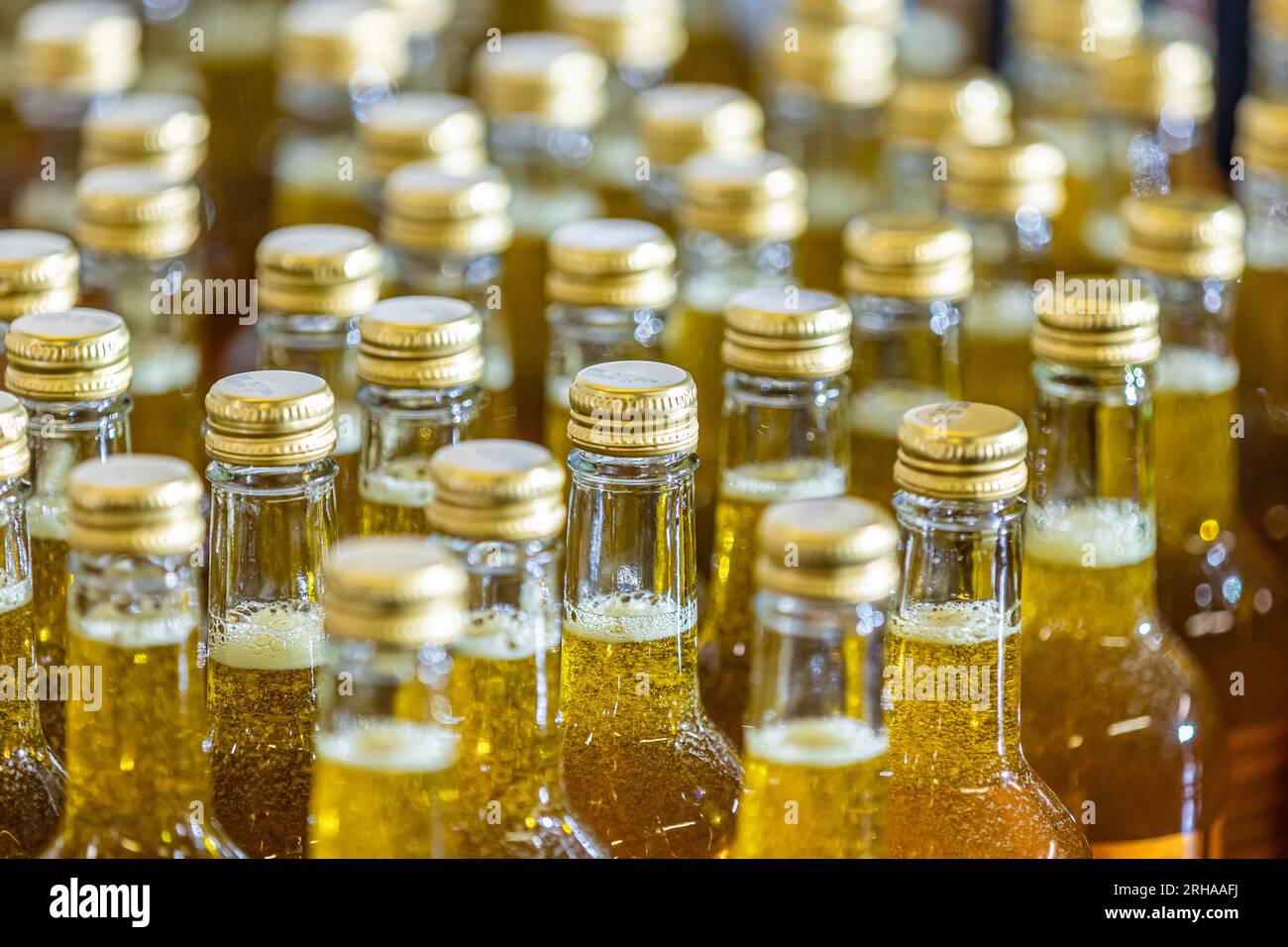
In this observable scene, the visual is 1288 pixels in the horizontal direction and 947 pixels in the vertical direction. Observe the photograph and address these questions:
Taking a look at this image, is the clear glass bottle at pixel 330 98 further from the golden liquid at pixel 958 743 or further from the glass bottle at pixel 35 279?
the golden liquid at pixel 958 743

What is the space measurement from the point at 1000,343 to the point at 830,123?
52cm

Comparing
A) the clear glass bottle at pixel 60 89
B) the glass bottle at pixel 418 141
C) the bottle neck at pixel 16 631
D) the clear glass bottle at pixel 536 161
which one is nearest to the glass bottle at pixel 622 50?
the clear glass bottle at pixel 536 161

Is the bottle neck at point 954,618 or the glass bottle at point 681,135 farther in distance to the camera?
the glass bottle at point 681,135

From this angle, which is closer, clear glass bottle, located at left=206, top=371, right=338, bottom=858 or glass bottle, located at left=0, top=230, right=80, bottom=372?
clear glass bottle, located at left=206, top=371, right=338, bottom=858

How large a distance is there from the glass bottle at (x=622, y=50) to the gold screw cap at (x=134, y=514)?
1261mm

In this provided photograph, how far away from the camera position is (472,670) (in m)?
1.13

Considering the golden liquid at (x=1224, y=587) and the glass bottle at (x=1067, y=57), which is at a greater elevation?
the glass bottle at (x=1067, y=57)

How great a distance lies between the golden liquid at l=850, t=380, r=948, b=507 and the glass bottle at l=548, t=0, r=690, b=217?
747 mm

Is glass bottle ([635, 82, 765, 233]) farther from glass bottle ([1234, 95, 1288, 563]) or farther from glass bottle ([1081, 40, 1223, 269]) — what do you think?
glass bottle ([1234, 95, 1288, 563])

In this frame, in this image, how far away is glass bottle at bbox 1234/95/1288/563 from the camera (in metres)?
1.86

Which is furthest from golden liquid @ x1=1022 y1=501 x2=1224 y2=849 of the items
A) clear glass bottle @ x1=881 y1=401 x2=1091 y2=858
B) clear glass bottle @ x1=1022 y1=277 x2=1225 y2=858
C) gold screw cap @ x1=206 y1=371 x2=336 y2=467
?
gold screw cap @ x1=206 y1=371 x2=336 y2=467

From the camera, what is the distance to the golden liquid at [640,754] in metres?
1.26
